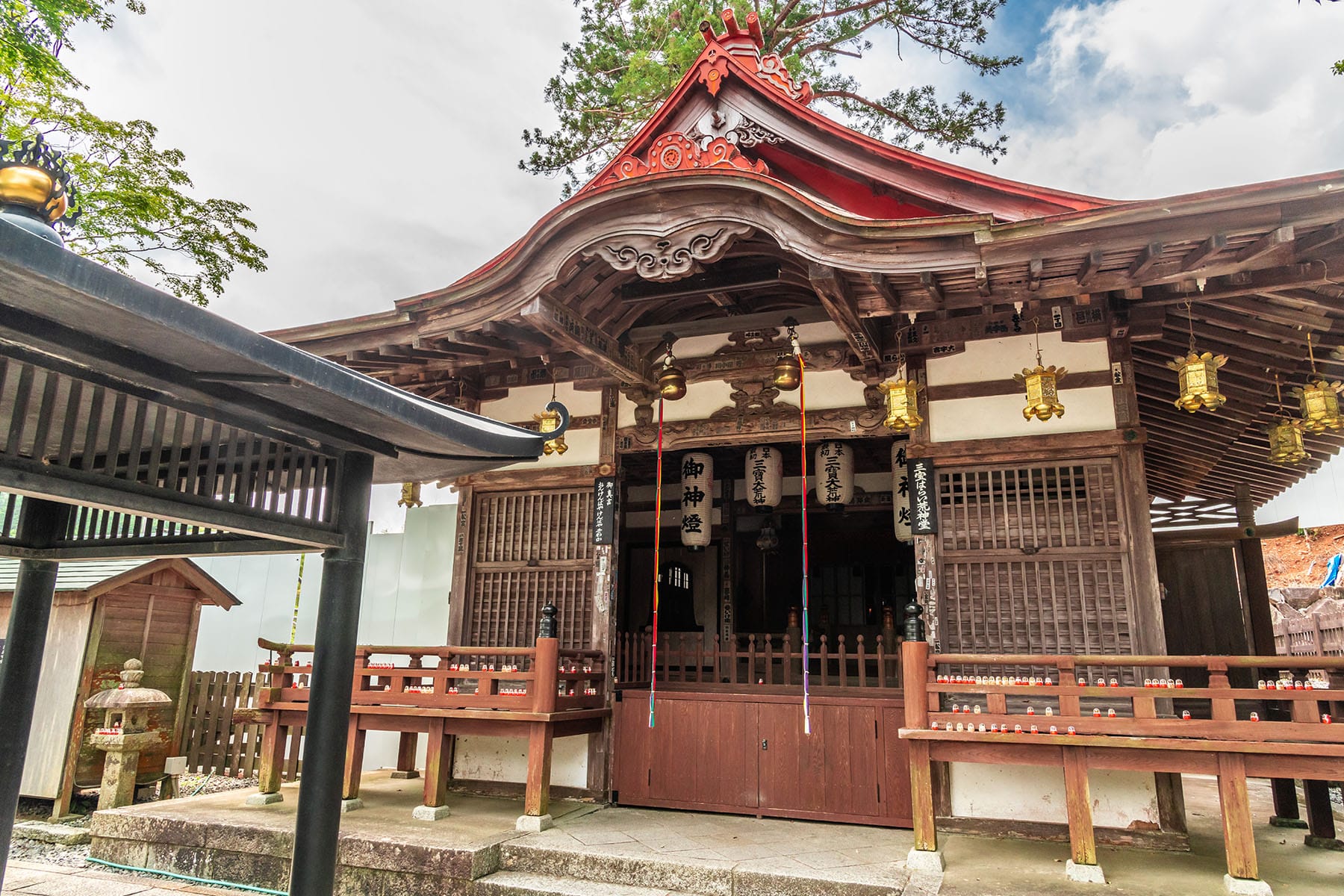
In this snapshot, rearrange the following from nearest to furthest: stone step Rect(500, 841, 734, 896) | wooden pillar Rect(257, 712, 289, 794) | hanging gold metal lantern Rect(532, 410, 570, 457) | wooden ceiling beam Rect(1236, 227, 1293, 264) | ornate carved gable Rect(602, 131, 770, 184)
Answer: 1. wooden ceiling beam Rect(1236, 227, 1293, 264)
2. stone step Rect(500, 841, 734, 896)
3. ornate carved gable Rect(602, 131, 770, 184)
4. wooden pillar Rect(257, 712, 289, 794)
5. hanging gold metal lantern Rect(532, 410, 570, 457)

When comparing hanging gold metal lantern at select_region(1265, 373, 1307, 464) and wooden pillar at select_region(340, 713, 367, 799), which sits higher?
hanging gold metal lantern at select_region(1265, 373, 1307, 464)

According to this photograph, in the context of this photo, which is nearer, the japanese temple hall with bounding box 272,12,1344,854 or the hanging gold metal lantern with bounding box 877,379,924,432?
the japanese temple hall with bounding box 272,12,1344,854

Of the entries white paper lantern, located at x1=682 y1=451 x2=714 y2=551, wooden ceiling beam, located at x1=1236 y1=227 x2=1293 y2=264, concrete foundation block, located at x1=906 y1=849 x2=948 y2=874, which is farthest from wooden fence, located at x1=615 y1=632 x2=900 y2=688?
wooden ceiling beam, located at x1=1236 y1=227 x2=1293 y2=264

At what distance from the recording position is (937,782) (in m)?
7.14

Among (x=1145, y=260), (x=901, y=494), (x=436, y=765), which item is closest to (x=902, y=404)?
(x=1145, y=260)

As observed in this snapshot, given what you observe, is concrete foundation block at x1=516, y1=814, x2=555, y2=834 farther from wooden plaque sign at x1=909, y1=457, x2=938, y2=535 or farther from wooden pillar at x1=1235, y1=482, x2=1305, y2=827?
wooden pillar at x1=1235, y1=482, x2=1305, y2=827

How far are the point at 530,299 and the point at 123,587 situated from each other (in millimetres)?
7081

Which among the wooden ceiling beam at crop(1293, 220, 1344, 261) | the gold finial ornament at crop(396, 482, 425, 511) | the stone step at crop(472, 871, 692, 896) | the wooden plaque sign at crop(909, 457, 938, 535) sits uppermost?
the wooden ceiling beam at crop(1293, 220, 1344, 261)

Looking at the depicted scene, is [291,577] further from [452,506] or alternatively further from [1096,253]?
[1096,253]

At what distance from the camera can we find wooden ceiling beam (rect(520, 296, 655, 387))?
7.39m

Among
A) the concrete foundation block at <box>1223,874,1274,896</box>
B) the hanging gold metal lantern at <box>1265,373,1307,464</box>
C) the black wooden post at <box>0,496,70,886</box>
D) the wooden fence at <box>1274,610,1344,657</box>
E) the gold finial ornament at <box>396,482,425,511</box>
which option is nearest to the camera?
the black wooden post at <box>0,496,70,886</box>

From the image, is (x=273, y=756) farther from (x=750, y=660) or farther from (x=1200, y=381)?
(x=1200, y=381)

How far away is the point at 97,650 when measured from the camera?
10.0 m

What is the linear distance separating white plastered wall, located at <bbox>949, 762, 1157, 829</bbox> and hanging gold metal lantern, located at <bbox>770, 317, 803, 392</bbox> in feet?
12.3
